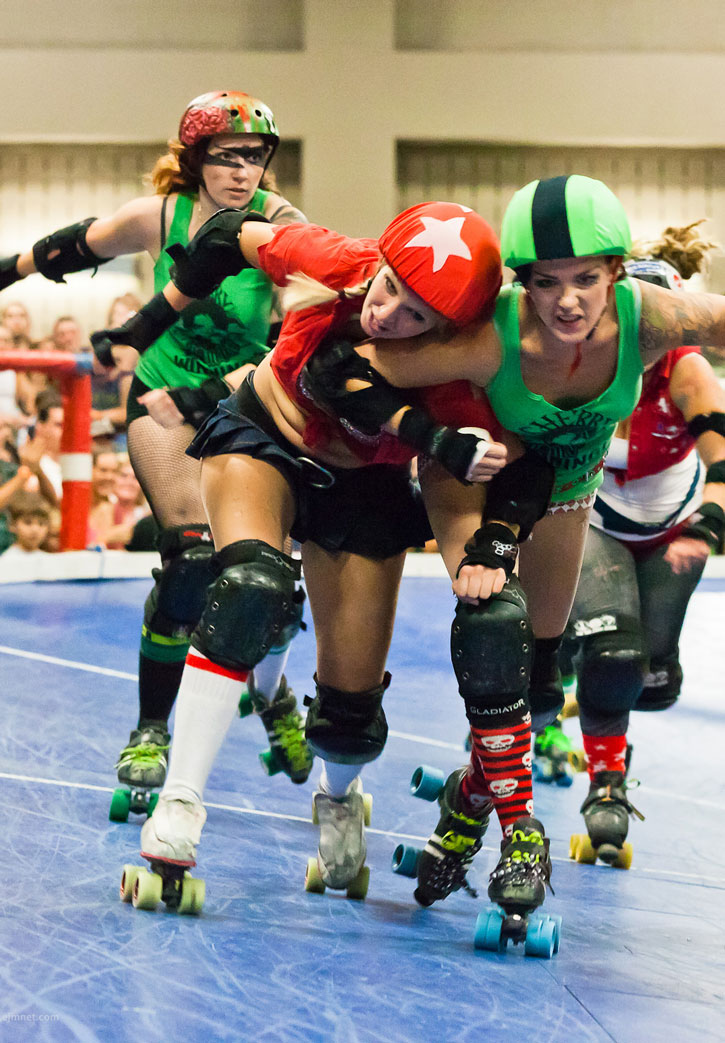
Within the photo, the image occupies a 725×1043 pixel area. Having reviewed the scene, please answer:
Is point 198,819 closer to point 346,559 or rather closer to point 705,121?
point 346,559

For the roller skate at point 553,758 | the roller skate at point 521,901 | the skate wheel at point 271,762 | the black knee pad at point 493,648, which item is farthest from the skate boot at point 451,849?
the roller skate at point 553,758

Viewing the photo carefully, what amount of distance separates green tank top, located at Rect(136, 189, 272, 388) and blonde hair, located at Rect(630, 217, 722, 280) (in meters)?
1.00

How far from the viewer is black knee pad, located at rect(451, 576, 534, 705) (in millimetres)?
2135

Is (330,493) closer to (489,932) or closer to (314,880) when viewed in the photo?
(314,880)

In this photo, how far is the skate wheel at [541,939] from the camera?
2.11 meters

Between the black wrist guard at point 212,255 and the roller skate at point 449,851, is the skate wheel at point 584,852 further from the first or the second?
the black wrist guard at point 212,255

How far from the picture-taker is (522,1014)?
1846 mm

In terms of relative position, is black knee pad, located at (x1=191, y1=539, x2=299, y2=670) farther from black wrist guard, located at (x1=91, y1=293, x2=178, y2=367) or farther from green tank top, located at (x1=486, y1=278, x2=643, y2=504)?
black wrist guard, located at (x1=91, y1=293, x2=178, y2=367)

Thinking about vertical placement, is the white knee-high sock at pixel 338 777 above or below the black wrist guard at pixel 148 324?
below

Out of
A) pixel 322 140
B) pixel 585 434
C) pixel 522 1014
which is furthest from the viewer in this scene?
pixel 322 140

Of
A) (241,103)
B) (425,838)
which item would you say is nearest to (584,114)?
(241,103)

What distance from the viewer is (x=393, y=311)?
2.20m

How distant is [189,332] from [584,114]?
29.0 ft

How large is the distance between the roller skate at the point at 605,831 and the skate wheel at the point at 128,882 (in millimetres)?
1093
